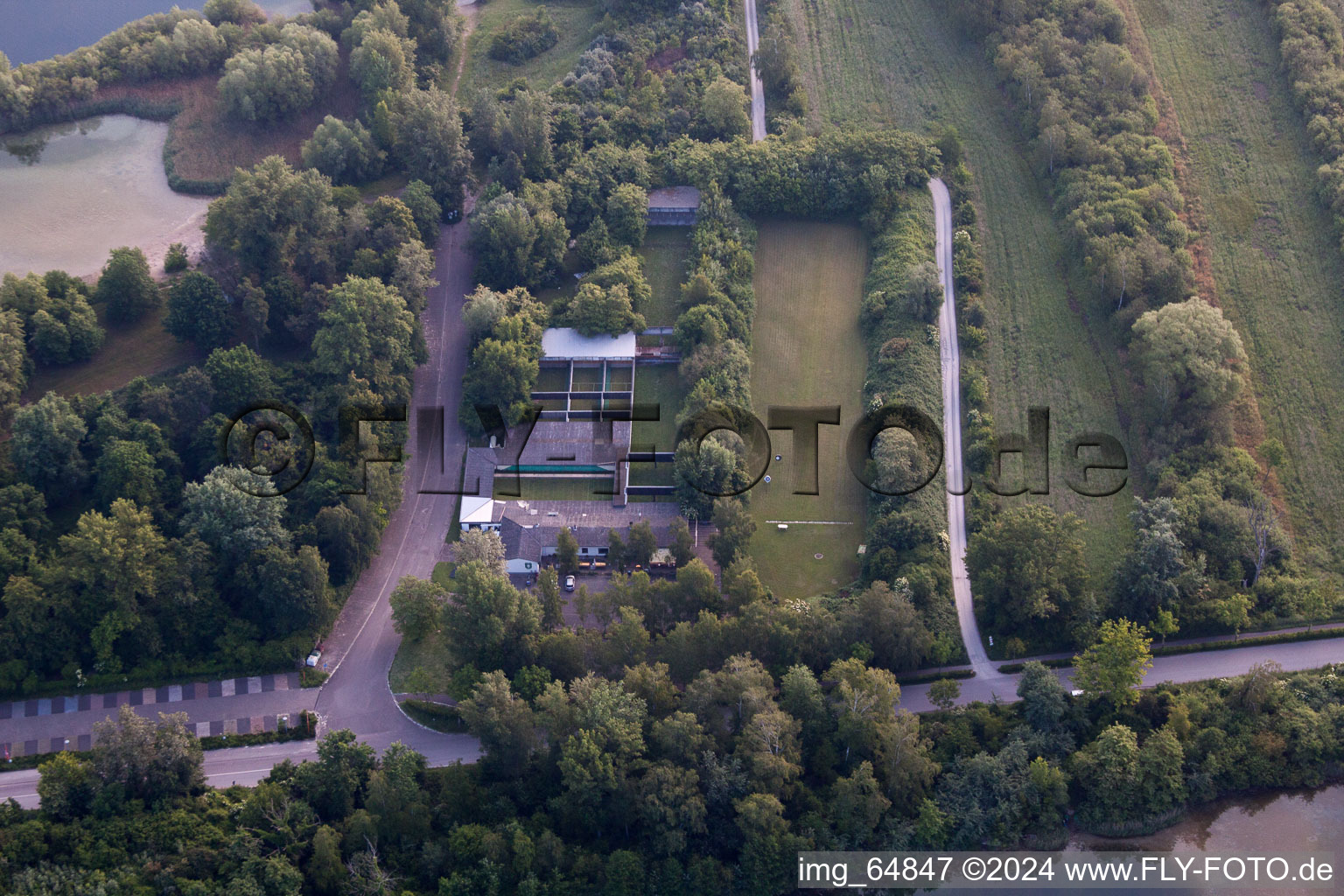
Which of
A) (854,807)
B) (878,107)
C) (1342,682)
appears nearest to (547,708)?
(854,807)

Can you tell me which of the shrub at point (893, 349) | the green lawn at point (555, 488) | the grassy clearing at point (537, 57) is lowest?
the green lawn at point (555, 488)

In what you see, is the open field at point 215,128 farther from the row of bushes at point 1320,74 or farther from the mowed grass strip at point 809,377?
the row of bushes at point 1320,74

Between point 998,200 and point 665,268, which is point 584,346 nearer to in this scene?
point 665,268

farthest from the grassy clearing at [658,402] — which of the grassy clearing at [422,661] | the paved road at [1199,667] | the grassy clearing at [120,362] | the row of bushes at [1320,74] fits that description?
the row of bushes at [1320,74]

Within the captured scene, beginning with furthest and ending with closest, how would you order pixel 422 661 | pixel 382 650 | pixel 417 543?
pixel 417 543 < pixel 382 650 < pixel 422 661

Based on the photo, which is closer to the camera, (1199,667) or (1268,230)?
(1199,667)

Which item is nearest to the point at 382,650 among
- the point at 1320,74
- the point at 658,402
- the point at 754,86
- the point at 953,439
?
the point at 658,402
